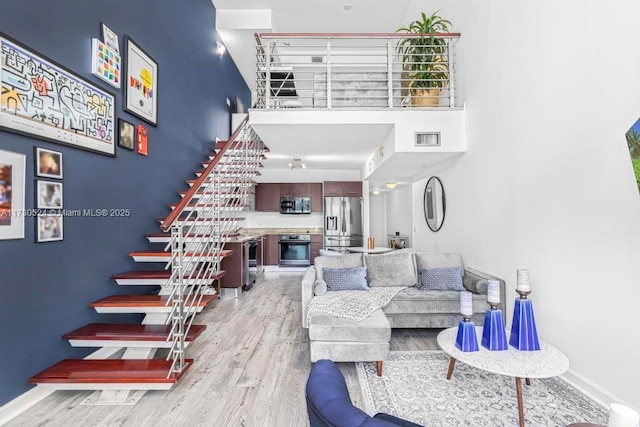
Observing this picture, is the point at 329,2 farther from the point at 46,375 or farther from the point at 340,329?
the point at 46,375

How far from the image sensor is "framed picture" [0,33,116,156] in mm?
2055

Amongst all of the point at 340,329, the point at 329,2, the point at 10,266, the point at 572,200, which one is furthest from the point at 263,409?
the point at 329,2

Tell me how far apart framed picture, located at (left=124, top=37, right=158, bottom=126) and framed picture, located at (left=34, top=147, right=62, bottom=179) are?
1.11 m

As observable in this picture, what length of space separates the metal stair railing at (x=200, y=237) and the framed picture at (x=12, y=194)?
3.11 feet

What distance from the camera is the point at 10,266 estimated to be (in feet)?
6.74

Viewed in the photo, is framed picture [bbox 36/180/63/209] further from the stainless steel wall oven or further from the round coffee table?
the stainless steel wall oven

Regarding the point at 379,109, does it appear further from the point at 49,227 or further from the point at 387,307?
the point at 49,227

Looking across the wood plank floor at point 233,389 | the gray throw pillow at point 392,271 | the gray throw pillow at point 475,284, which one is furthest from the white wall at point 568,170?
the wood plank floor at point 233,389

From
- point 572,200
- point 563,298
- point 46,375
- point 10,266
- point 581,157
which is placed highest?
point 581,157

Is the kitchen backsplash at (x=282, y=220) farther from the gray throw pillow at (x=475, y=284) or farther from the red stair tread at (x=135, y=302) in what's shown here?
the red stair tread at (x=135, y=302)

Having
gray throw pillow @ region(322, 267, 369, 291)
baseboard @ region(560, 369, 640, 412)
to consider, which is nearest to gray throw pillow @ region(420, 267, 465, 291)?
gray throw pillow @ region(322, 267, 369, 291)

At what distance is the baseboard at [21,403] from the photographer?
1984mm

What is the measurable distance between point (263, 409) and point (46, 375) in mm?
1550

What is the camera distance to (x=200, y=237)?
3119 mm
